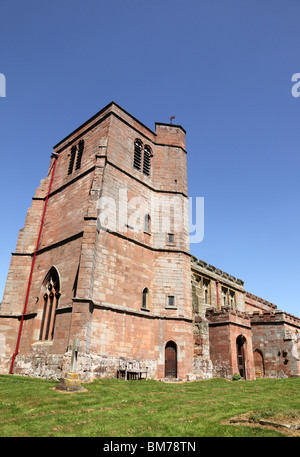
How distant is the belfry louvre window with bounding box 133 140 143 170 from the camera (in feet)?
77.3

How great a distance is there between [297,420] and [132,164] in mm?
18681

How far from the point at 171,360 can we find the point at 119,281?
5.86m

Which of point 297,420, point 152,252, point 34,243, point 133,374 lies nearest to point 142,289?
point 152,252

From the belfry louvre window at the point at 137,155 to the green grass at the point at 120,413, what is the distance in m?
15.5

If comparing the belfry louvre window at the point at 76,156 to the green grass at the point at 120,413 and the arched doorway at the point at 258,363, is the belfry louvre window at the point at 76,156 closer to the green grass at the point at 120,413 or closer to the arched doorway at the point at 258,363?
the green grass at the point at 120,413

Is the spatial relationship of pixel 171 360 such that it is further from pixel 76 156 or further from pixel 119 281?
pixel 76 156

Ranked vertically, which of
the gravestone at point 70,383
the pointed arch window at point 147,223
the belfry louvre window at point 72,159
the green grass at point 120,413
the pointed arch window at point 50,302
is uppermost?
the belfry louvre window at point 72,159

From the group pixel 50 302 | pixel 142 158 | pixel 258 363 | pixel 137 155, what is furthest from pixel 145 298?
pixel 258 363

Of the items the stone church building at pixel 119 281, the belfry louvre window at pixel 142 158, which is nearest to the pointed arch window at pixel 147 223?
the stone church building at pixel 119 281

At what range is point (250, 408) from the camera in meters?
9.13

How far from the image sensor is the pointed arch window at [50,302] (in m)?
18.3

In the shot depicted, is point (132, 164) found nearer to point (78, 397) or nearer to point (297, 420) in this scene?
point (78, 397)
